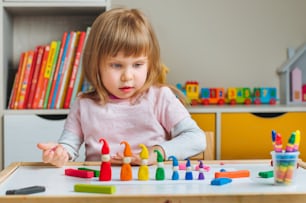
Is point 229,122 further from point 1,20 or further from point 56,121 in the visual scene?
point 1,20

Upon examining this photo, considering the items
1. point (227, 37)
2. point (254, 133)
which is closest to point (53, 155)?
point (254, 133)

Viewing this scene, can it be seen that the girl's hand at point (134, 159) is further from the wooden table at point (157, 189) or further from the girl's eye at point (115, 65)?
the girl's eye at point (115, 65)

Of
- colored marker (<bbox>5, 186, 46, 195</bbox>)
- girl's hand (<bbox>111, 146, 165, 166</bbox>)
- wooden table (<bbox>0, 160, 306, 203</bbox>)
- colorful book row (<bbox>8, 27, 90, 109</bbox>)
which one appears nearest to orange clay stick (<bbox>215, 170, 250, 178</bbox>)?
wooden table (<bbox>0, 160, 306, 203</bbox>)

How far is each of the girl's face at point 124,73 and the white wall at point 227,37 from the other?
43.8 inches

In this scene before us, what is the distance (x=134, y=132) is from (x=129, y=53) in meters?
0.22

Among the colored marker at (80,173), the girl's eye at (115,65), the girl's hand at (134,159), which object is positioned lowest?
the colored marker at (80,173)

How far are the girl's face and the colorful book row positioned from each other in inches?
33.3

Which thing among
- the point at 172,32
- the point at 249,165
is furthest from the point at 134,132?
the point at 172,32

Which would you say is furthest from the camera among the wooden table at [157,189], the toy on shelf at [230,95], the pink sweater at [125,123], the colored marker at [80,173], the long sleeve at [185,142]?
the toy on shelf at [230,95]

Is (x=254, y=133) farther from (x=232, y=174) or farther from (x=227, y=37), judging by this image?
(x=232, y=174)

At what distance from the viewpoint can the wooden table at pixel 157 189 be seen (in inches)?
31.9

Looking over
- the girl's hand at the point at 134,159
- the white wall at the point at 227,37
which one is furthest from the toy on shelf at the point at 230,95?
the girl's hand at the point at 134,159

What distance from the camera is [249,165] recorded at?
118cm

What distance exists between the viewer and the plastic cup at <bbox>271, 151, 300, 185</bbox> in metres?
0.91
